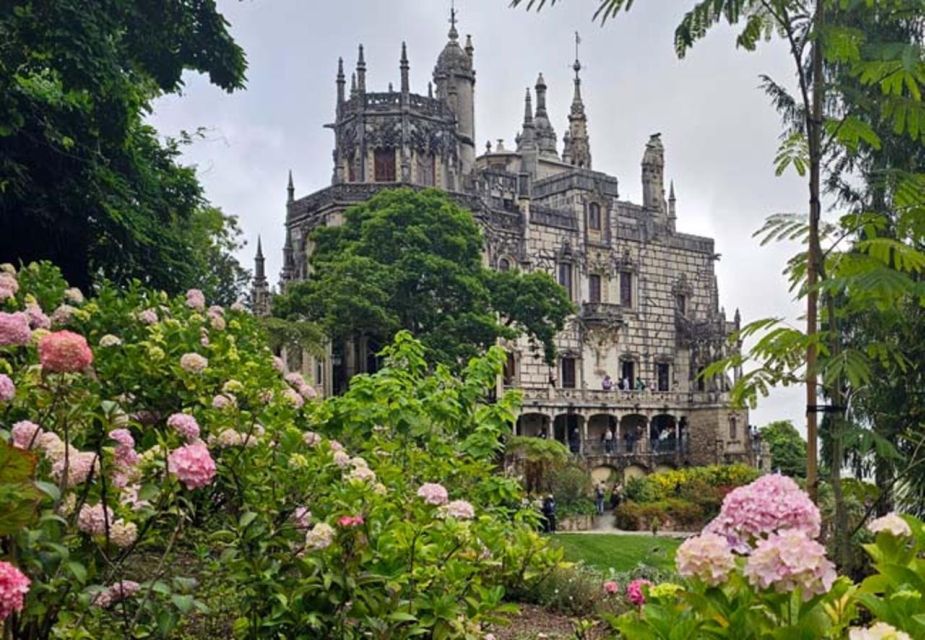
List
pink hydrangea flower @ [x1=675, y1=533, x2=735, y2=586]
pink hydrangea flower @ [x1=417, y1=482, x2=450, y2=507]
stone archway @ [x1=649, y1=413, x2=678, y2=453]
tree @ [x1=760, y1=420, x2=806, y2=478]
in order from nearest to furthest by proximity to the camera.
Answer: pink hydrangea flower @ [x1=675, y1=533, x2=735, y2=586] → pink hydrangea flower @ [x1=417, y1=482, x2=450, y2=507] → stone archway @ [x1=649, y1=413, x2=678, y2=453] → tree @ [x1=760, y1=420, x2=806, y2=478]

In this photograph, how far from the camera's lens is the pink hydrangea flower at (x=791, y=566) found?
2.11 meters

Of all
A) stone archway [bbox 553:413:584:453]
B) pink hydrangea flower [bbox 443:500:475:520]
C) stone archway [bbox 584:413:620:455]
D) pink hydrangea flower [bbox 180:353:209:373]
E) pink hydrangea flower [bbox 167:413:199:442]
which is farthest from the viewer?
stone archway [bbox 553:413:584:453]

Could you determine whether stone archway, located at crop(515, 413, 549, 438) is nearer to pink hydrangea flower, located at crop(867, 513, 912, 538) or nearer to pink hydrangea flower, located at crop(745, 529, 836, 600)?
pink hydrangea flower, located at crop(867, 513, 912, 538)

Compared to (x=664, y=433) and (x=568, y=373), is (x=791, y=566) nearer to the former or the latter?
(x=568, y=373)

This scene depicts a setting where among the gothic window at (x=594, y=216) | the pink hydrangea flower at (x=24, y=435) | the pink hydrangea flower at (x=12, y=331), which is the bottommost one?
the pink hydrangea flower at (x=24, y=435)

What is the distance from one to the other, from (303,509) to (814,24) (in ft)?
11.2

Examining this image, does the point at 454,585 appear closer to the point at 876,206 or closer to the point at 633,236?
the point at 876,206

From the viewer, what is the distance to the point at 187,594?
3.49m

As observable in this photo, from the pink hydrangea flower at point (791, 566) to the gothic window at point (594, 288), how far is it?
128 feet

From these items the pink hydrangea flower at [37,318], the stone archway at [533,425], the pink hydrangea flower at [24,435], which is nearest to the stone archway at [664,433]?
the stone archway at [533,425]

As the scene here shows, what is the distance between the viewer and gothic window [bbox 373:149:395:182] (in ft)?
114

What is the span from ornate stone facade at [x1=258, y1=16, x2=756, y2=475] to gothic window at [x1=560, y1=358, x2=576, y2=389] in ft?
0.18

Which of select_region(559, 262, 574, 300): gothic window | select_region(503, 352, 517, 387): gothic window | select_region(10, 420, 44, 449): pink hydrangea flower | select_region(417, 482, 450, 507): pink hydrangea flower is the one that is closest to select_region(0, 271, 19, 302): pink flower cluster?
select_region(10, 420, 44, 449): pink hydrangea flower

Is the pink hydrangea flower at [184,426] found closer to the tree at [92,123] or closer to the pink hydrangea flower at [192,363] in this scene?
the pink hydrangea flower at [192,363]
